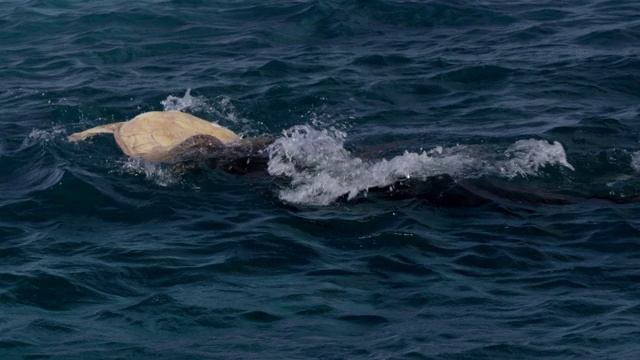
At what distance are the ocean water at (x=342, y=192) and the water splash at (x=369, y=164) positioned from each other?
0.03m

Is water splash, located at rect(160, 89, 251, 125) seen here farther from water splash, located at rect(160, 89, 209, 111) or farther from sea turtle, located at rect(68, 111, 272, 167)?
sea turtle, located at rect(68, 111, 272, 167)

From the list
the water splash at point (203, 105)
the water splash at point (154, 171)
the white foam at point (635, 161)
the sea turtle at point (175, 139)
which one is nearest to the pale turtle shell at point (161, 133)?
the sea turtle at point (175, 139)

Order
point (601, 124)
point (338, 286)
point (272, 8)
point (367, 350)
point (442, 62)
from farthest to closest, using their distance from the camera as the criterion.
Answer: point (272, 8), point (442, 62), point (601, 124), point (338, 286), point (367, 350)

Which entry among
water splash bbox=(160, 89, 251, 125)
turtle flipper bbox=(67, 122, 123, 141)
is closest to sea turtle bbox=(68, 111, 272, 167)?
turtle flipper bbox=(67, 122, 123, 141)

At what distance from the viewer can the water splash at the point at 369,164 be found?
32.6 ft

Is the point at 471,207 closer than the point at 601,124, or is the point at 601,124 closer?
the point at 471,207

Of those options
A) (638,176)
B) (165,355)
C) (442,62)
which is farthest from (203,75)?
(165,355)

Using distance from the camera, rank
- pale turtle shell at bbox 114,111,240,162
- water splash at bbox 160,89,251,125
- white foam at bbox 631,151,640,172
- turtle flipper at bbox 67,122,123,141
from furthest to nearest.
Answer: water splash at bbox 160,89,251,125 < turtle flipper at bbox 67,122,123,141 < pale turtle shell at bbox 114,111,240,162 < white foam at bbox 631,151,640,172

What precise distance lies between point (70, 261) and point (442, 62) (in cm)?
688

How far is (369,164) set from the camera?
10.4m

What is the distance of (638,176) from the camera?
990cm

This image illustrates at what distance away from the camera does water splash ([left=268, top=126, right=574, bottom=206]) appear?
391 inches

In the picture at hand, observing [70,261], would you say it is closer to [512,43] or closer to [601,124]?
[601,124]

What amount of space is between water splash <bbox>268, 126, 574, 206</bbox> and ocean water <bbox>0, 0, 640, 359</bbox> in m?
0.03
